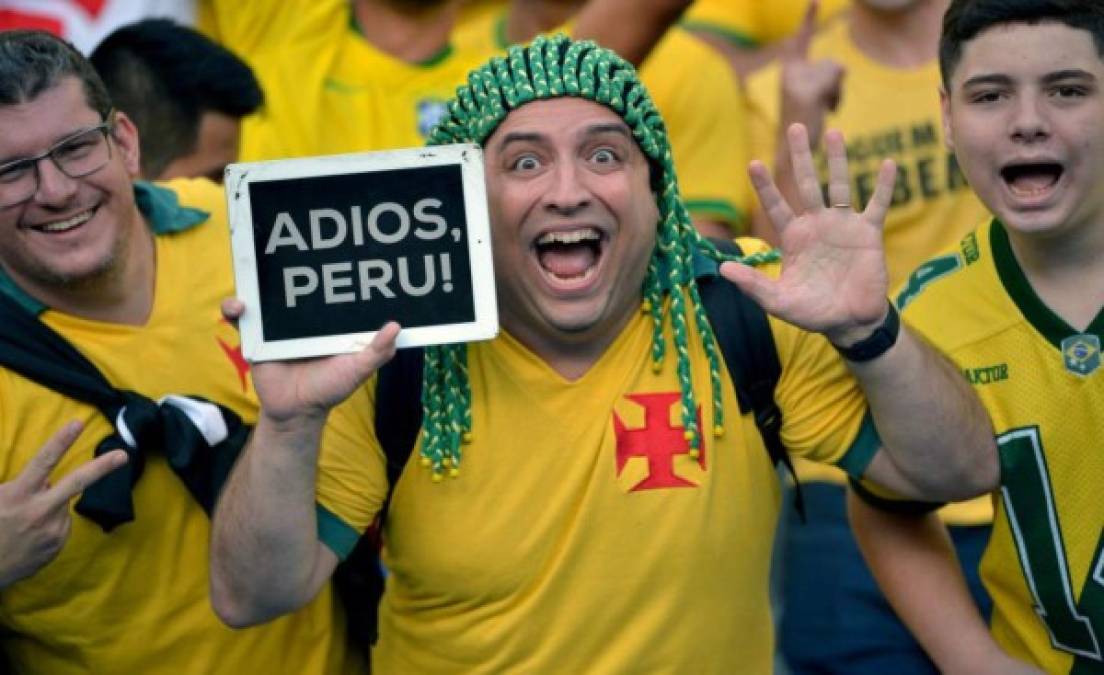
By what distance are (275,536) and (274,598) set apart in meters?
0.15

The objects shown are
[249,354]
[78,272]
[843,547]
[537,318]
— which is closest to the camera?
[249,354]

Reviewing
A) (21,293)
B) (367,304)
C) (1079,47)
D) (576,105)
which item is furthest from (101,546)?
(1079,47)

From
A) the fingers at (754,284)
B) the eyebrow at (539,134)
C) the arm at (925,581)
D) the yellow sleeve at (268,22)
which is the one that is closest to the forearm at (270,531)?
the eyebrow at (539,134)

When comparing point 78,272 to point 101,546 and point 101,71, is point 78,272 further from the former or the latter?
point 101,71

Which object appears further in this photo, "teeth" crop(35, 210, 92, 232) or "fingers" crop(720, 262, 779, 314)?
"teeth" crop(35, 210, 92, 232)

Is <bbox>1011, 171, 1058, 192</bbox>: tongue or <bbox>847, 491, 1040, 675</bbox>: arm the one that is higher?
<bbox>1011, 171, 1058, 192</bbox>: tongue

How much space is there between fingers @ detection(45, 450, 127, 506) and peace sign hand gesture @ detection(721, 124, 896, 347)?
1225mm

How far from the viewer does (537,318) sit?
390 cm

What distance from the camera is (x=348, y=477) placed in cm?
380

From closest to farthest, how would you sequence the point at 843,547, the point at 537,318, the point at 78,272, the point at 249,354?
the point at 249,354 < the point at 537,318 < the point at 78,272 < the point at 843,547

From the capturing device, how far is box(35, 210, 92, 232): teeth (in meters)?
4.19

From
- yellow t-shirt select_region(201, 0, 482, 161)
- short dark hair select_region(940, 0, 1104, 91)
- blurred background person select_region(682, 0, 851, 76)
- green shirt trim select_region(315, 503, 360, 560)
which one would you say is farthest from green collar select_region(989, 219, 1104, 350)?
blurred background person select_region(682, 0, 851, 76)

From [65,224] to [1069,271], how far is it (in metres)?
2.07

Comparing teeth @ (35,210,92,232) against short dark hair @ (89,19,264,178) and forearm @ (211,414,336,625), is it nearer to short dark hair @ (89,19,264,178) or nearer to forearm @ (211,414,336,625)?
forearm @ (211,414,336,625)
